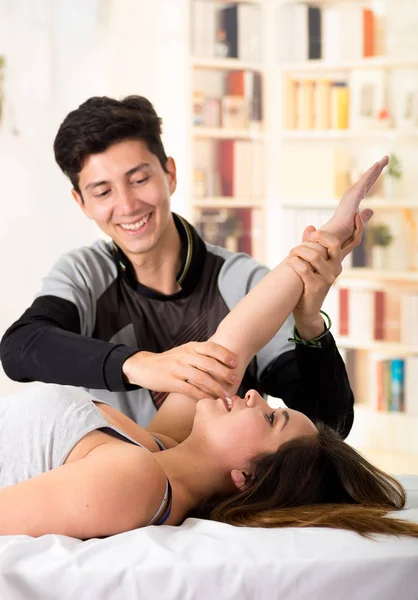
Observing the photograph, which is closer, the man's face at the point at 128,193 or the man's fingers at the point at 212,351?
the man's fingers at the point at 212,351

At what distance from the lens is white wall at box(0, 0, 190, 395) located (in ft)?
14.3

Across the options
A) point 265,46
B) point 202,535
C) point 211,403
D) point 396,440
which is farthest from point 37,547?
point 265,46

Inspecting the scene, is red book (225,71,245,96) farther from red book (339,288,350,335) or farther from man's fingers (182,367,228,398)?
man's fingers (182,367,228,398)

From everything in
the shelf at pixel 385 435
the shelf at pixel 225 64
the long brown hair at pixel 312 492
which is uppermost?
the shelf at pixel 225 64

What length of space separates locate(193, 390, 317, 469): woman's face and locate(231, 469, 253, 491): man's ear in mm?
19

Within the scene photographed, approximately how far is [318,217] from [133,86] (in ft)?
4.33

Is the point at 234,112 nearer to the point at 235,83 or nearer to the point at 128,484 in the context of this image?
the point at 235,83

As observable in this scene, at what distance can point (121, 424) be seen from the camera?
1.63m

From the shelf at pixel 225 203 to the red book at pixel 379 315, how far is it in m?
0.87

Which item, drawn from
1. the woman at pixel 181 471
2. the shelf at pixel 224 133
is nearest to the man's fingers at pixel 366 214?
the woman at pixel 181 471

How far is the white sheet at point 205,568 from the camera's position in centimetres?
119

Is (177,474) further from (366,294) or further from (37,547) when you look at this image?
(366,294)

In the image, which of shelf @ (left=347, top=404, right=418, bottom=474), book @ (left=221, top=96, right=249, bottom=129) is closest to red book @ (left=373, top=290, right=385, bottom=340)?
shelf @ (left=347, top=404, right=418, bottom=474)

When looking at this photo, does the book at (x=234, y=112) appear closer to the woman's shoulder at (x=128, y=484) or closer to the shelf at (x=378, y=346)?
the shelf at (x=378, y=346)
